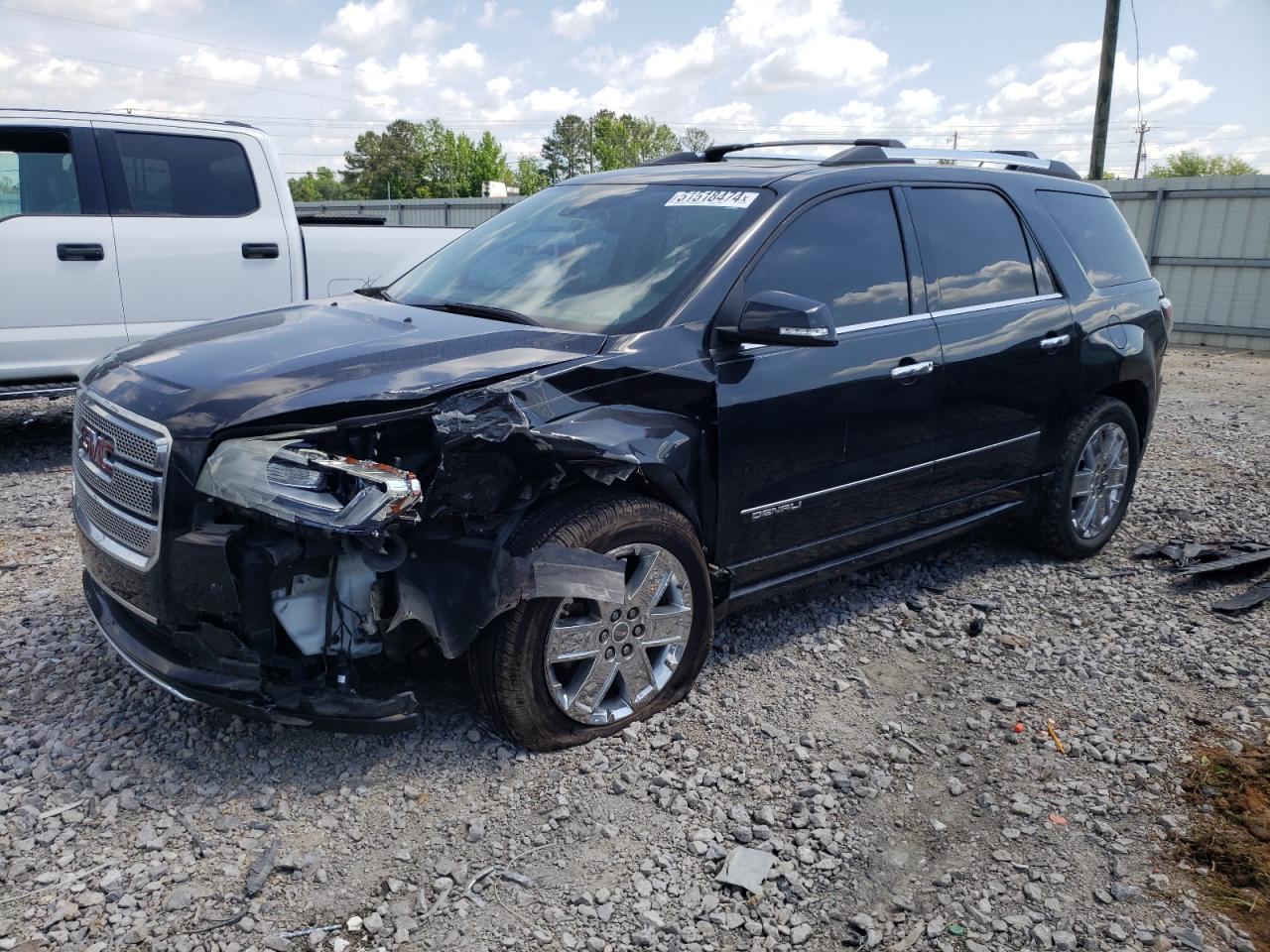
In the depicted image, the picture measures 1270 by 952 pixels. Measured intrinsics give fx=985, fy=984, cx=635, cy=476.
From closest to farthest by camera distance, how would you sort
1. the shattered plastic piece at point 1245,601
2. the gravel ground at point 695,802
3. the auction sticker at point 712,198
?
1. the gravel ground at point 695,802
2. the auction sticker at point 712,198
3. the shattered plastic piece at point 1245,601

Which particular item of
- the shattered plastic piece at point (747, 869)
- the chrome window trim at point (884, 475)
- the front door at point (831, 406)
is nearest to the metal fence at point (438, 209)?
the chrome window trim at point (884, 475)

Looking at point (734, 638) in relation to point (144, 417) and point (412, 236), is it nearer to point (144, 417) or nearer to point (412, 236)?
point (144, 417)

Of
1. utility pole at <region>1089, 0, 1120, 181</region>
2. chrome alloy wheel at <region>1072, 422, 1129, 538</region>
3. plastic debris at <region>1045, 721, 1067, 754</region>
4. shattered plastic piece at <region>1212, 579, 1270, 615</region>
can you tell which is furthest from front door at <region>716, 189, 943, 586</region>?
utility pole at <region>1089, 0, 1120, 181</region>

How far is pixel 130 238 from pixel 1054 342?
19.0 ft

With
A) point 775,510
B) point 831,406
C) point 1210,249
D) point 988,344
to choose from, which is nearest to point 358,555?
point 775,510

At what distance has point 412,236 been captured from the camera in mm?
7883

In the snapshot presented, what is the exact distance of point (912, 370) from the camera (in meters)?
3.95

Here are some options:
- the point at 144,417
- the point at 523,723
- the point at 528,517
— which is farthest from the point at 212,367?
the point at 523,723

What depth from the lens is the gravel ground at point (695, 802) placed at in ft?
8.32

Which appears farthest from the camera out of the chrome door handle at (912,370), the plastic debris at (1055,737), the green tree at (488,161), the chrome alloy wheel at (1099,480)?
the green tree at (488,161)

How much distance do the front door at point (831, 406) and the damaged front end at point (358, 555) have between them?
0.64 m

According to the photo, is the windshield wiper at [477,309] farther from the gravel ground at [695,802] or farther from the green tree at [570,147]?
the green tree at [570,147]

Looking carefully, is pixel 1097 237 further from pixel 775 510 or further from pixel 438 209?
pixel 438 209

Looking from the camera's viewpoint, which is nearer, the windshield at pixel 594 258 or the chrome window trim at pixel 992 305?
the windshield at pixel 594 258
